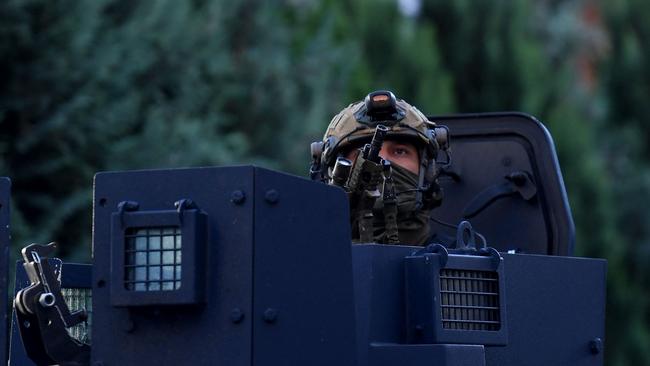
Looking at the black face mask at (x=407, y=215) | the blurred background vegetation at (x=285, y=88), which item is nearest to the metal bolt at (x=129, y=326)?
the black face mask at (x=407, y=215)

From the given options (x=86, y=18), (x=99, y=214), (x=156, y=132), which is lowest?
(x=99, y=214)

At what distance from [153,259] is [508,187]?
271 centimetres

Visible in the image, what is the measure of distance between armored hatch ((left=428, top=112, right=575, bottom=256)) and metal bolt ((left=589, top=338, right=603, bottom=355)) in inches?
39.6

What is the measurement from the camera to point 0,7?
10.5 metres

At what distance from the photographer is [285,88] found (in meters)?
13.8

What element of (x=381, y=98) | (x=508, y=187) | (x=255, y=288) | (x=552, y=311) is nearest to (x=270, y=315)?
(x=255, y=288)

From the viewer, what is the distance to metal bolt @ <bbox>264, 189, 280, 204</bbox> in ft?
14.2

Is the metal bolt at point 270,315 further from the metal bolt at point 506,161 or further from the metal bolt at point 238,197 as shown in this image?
the metal bolt at point 506,161

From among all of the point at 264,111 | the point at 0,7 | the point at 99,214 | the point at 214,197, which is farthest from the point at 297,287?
the point at 264,111

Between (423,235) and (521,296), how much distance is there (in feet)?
2.74

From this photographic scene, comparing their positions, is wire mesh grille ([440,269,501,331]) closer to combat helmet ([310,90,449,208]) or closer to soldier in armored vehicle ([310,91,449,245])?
soldier in armored vehicle ([310,91,449,245])

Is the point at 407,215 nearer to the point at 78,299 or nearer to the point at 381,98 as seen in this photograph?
the point at 381,98

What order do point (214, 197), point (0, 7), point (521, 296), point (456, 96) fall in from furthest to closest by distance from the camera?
1. point (456, 96)
2. point (0, 7)
3. point (521, 296)
4. point (214, 197)

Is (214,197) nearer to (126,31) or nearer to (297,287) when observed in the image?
(297,287)
